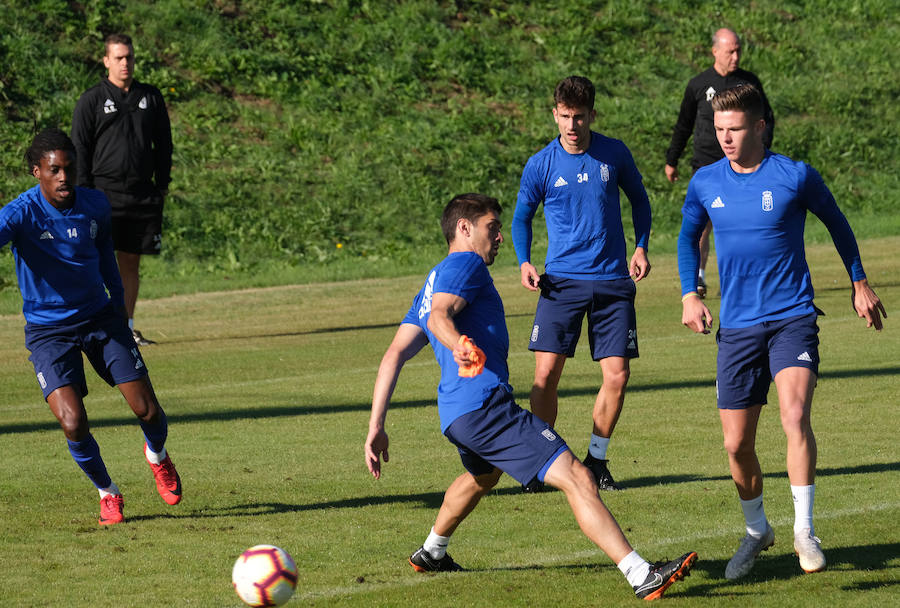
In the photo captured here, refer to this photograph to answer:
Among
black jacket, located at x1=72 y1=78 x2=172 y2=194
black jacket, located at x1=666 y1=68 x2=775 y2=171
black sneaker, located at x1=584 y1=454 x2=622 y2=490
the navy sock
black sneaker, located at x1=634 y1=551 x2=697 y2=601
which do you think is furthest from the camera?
black jacket, located at x1=666 y1=68 x2=775 y2=171

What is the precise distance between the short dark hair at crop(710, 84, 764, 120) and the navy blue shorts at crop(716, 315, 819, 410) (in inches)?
38.9

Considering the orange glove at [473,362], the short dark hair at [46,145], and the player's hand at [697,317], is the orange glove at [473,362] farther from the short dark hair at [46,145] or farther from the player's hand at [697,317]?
the short dark hair at [46,145]

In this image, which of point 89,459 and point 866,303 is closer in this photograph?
point 866,303

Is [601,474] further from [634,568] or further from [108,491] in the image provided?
[108,491]

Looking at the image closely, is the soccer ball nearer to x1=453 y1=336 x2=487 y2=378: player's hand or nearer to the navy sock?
x1=453 y1=336 x2=487 y2=378: player's hand

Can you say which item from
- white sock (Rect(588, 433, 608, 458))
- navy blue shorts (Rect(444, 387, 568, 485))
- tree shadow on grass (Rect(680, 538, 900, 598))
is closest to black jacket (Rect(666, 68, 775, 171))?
white sock (Rect(588, 433, 608, 458))

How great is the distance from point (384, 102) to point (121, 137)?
44.1 feet

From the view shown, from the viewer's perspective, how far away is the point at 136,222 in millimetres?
→ 13914

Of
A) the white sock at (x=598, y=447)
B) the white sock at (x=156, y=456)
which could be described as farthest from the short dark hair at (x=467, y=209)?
the white sock at (x=156, y=456)

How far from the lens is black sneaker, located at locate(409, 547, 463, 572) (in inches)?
251

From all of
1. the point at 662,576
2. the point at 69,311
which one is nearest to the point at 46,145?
the point at 69,311

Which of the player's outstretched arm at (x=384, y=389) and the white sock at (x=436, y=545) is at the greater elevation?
the player's outstretched arm at (x=384, y=389)

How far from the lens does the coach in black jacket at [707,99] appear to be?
14594mm

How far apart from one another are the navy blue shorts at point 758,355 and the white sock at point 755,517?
0.45 metres
